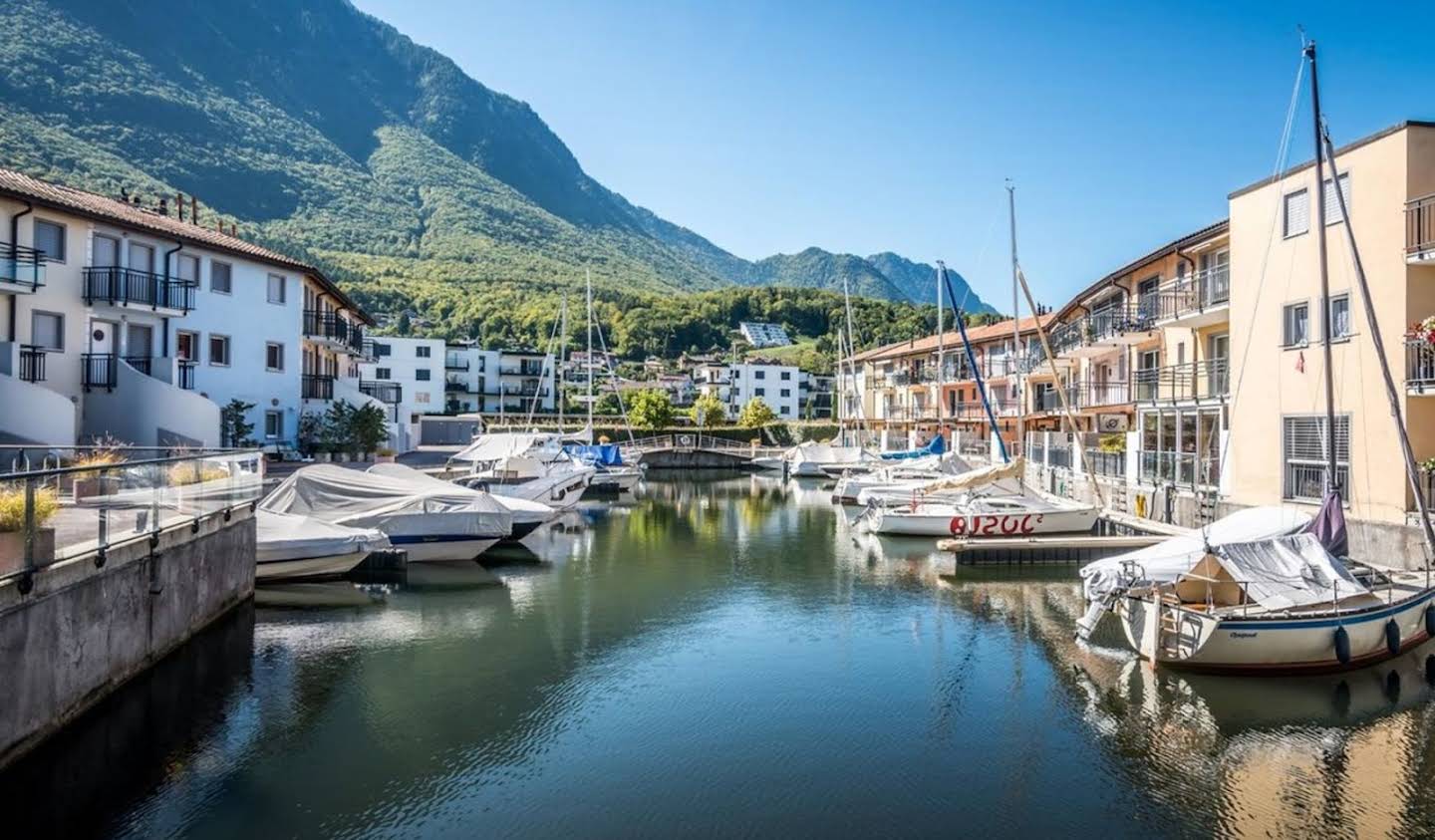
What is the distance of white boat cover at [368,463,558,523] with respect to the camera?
3008 cm

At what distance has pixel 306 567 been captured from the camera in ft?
82.0

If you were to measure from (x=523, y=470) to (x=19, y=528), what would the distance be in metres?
41.2

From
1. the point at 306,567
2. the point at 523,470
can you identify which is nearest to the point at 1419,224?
the point at 306,567

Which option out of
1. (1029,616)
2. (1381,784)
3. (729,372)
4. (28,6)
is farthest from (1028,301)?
(28,6)

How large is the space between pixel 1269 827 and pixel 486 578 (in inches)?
843

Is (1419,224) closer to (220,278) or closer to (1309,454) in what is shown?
(1309,454)

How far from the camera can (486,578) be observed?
91.0 ft

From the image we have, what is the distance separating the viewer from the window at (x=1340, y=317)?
83.4 ft

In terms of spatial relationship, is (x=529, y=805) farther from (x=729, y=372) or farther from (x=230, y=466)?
(x=729, y=372)

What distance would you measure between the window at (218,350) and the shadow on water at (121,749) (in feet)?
91.7

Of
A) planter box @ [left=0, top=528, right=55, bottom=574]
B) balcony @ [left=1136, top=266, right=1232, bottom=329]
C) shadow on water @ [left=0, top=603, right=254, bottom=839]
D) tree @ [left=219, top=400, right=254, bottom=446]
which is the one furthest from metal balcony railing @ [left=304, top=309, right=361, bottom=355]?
balcony @ [left=1136, top=266, right=1232, bottom=329]

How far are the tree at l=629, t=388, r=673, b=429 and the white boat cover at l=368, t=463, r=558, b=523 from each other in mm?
66349

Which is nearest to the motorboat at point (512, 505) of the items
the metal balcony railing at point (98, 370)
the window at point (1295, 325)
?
the metal balcony railing at point (98, 370)

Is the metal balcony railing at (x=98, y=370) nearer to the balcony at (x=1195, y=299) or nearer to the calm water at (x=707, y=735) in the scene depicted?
the calm water at (x=707, y=735)
